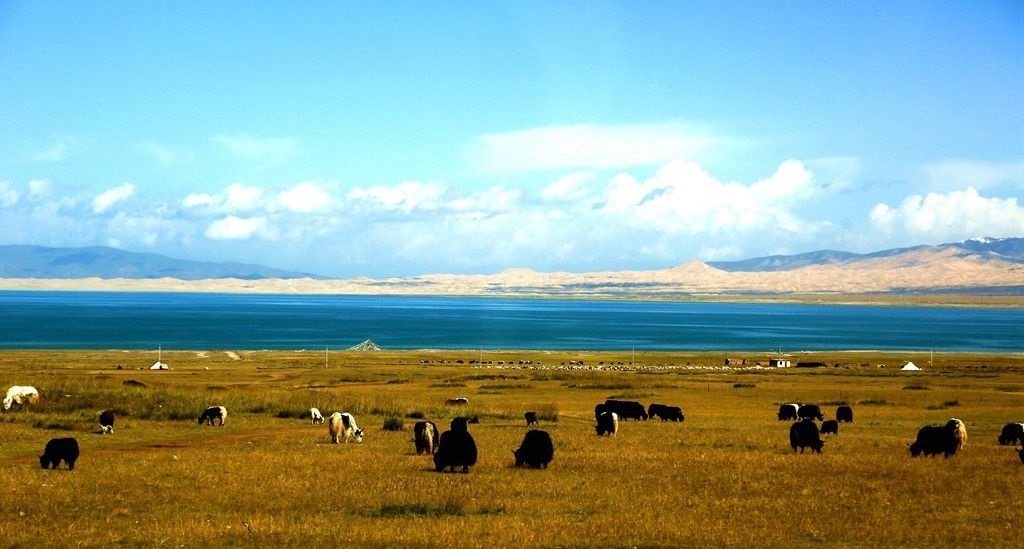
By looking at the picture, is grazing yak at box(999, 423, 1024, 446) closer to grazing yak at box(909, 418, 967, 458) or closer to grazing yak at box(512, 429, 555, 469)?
grazing yak at box(909, 418, 967, 458)

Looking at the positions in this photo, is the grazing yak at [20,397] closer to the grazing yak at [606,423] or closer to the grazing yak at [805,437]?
the grazing yak at [606,423]

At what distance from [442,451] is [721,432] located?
48.8 feet

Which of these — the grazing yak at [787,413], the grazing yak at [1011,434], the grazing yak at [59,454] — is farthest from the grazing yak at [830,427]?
the grazing yak at [59,454]

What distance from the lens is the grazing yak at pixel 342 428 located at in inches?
1147

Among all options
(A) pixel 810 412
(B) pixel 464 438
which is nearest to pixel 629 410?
(A) pixel 810 412

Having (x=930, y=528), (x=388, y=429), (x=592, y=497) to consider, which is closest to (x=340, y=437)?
(x=388, y=429)

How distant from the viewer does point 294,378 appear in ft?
237

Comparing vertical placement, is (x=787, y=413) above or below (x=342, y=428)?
below

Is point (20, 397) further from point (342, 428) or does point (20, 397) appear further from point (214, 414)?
point (342, 428)

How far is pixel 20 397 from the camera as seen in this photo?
35906 millimetres

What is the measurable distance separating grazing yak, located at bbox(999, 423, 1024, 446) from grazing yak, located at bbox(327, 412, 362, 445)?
68.4 feet

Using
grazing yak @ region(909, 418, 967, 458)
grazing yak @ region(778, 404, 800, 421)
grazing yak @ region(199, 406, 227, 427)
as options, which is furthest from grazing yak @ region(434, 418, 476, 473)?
grazing yak @ region(778, 404, 800, 421)

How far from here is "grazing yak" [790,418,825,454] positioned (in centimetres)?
2681

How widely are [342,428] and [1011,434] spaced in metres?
21.6
